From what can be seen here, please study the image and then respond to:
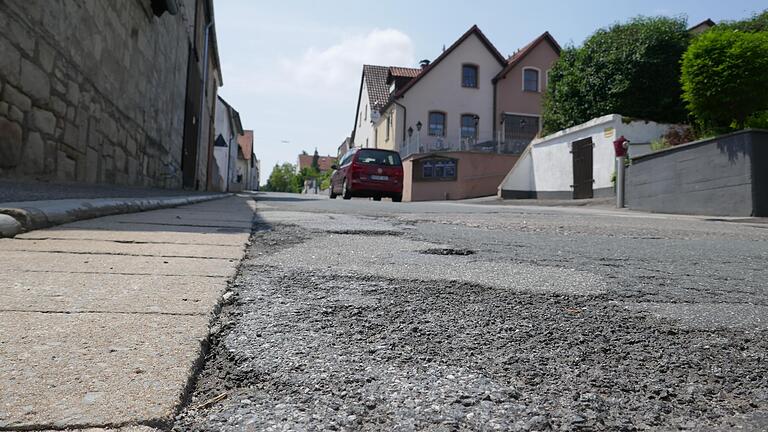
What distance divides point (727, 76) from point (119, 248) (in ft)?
37.8

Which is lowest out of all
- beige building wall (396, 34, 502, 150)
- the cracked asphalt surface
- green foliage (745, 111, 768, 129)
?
the cracked asphalt surface

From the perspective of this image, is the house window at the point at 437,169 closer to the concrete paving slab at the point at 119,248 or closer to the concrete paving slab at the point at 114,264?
the concrete paving slab at the point at 119,248

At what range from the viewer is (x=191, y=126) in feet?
40.2

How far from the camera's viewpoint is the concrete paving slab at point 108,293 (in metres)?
1.19

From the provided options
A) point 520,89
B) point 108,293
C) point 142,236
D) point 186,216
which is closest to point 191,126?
point 186,216

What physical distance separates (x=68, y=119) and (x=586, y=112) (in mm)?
15574

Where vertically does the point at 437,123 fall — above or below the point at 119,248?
above

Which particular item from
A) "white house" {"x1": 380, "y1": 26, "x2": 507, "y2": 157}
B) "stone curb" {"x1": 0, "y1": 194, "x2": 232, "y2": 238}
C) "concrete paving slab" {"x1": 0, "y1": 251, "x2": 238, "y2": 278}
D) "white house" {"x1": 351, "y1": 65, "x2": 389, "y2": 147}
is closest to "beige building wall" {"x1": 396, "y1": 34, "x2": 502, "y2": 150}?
"white house" {"x1": 380, "y1": 26, "x2": 507, "y2": 157}

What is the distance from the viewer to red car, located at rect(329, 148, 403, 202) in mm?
14367

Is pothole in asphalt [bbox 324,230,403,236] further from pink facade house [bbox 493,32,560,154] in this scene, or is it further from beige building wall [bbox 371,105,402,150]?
pink facade house [bbox 493,32,560,154]

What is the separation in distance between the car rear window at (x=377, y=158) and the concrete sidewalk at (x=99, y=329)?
41.1ft

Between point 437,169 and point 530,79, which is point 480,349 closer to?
point 437,169

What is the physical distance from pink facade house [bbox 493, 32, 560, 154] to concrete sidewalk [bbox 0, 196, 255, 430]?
1070 inches

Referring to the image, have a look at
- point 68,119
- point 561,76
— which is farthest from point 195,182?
point 561,76
